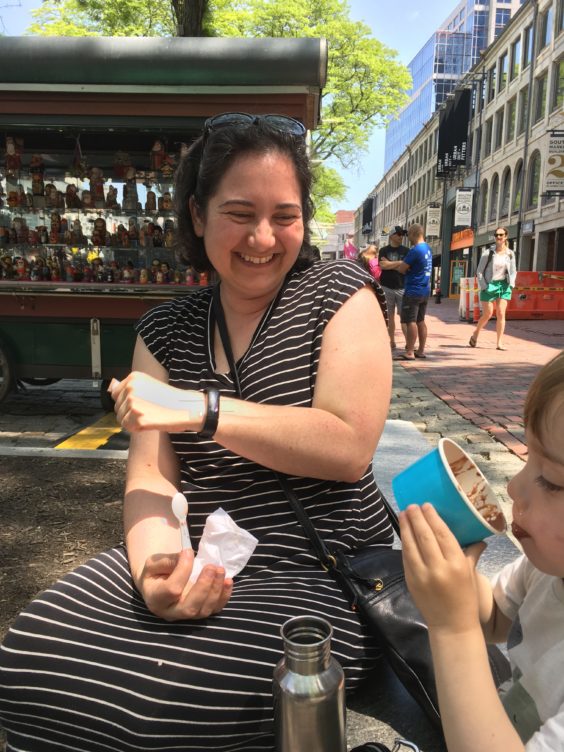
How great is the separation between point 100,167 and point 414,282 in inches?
192

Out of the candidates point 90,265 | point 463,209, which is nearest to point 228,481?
point 90,265

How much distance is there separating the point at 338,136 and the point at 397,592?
83.2 ft

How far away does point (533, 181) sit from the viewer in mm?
31719

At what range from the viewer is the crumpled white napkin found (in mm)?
1512

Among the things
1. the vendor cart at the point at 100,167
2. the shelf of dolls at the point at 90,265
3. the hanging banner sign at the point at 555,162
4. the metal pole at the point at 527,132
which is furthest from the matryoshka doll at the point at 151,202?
the metal pole at the point at 527,132

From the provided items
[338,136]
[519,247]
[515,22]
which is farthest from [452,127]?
[338,136]

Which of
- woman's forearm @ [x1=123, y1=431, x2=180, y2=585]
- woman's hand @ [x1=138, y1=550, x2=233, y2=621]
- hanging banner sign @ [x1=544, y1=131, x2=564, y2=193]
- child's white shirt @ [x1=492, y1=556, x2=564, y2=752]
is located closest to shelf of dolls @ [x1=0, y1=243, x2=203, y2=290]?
woman's forearm @ [x1=123, y1=431, x2=180, y2=585]

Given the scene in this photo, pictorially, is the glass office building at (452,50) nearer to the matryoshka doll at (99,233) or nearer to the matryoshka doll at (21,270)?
the matryoshka doll at (99,233)

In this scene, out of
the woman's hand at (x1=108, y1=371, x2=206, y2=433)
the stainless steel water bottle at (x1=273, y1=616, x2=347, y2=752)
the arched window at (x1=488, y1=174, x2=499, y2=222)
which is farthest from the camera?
the arched window at (x1=488, y1=174, x2=499, y2=222)

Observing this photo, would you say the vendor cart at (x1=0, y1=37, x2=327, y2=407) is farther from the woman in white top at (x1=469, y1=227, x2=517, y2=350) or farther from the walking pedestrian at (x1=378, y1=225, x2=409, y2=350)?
the woman in white top at (x1=469, y1=227, x2=517, y2=350)

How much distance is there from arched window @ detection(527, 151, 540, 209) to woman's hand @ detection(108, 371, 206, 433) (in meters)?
33.2

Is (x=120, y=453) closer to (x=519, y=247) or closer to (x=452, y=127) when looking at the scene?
(x=519, y=247)

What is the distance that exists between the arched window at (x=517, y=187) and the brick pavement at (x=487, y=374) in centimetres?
2108

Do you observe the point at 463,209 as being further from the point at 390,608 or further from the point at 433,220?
the point at 390,608
